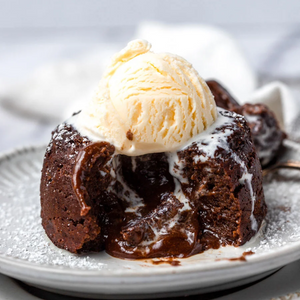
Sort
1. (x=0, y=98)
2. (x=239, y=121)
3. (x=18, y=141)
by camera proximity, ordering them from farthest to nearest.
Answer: (x=0, y=98), (x=18, y=141), (x=239, y=121)

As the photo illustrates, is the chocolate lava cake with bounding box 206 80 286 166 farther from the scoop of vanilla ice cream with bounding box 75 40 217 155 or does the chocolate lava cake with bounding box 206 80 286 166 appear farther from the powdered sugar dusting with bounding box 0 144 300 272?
the scoop of vanilla ice cream with bounding box 75 40 217 155

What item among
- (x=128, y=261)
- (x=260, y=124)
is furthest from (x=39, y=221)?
(x=260, y=124)

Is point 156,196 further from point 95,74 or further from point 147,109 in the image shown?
point 95,74

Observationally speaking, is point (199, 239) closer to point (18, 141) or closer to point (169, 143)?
point (169, 143)

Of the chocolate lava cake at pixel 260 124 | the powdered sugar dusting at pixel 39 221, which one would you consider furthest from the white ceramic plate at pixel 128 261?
the chocolate lava cake at pixel 260 124

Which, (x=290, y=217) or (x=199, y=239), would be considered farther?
(x=290, y=217)

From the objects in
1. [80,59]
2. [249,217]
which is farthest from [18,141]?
[249,217]

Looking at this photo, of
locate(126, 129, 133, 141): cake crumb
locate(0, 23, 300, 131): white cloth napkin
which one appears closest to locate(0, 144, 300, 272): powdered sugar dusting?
locate(126, 129, 133, 141): cake crumb
